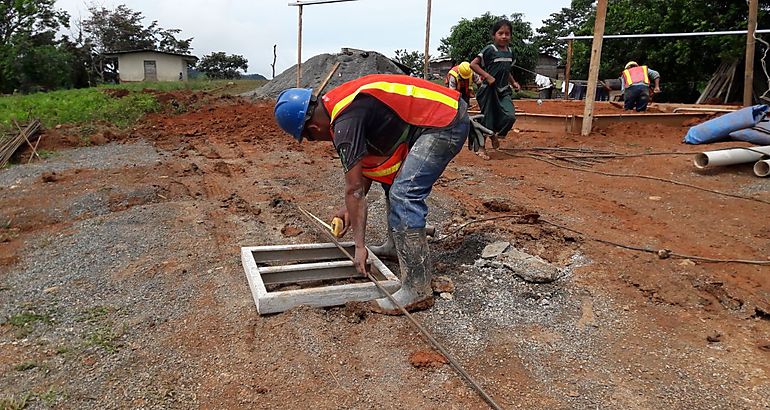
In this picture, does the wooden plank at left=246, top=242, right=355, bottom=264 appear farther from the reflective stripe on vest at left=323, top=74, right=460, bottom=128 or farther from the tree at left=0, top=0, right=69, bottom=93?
the tree at left=0, top=0, right=69, bottom=93

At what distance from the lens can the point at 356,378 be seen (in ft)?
8.37

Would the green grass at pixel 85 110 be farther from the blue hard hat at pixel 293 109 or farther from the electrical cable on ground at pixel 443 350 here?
the electrical cable on ground at pixel 443 350

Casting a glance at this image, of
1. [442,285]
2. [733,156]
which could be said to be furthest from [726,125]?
[442,285]

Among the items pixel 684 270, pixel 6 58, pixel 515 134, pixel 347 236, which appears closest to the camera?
pixel 684 270

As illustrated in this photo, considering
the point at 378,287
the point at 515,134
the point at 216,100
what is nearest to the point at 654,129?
the point at 515,134

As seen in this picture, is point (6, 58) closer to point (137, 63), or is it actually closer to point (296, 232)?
point (137, 63)

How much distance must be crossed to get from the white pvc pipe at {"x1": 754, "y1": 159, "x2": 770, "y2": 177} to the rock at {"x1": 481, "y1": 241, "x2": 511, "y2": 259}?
129 inches

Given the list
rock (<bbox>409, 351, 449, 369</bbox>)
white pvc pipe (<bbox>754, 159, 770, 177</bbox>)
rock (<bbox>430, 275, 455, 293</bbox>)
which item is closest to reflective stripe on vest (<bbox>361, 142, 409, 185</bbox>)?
rock (<bbox>430, 275, 455, 293</bbox>)

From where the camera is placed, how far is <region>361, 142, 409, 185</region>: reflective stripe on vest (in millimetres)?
3271

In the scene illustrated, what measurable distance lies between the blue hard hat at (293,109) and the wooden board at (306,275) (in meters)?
0.93

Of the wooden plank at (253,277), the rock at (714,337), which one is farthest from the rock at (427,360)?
the rock at (714,337)

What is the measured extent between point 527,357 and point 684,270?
5.06 feet

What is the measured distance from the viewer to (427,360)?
267 cm

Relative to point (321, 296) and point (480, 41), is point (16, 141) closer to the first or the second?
point (321, 296)
